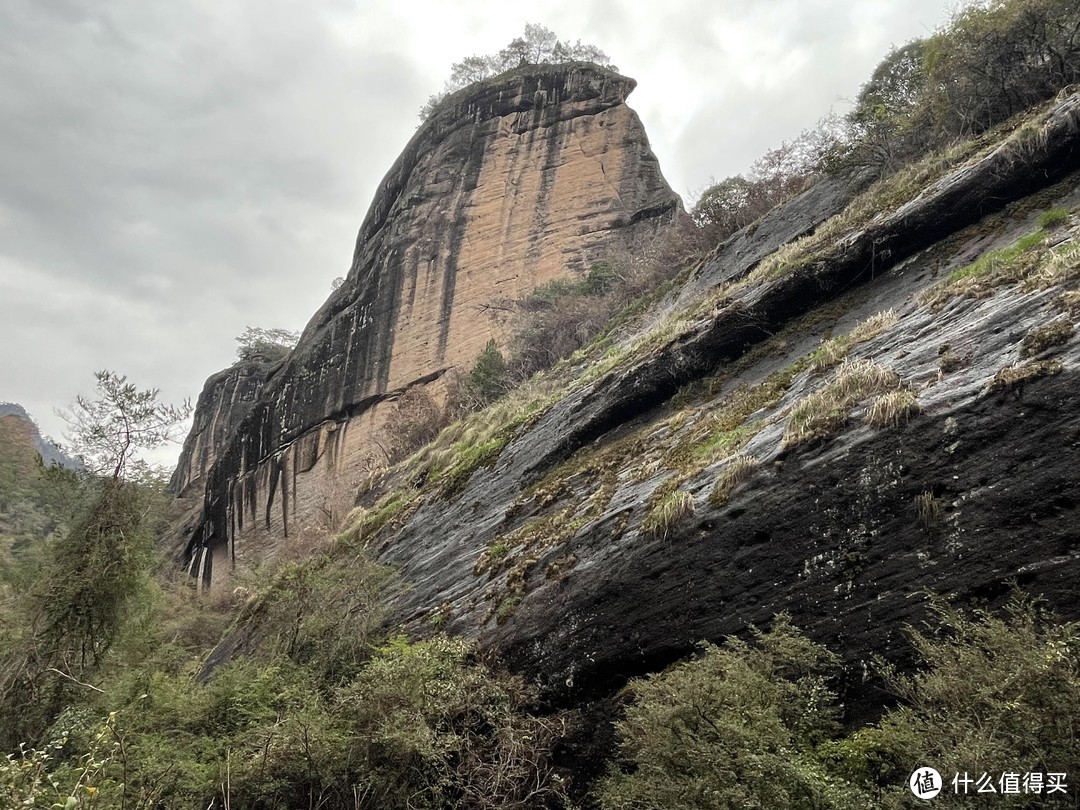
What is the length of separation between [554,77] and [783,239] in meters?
24.8

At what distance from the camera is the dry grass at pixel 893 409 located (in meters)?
5.90

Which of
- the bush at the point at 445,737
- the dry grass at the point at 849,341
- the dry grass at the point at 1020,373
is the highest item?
the dry grass at the point at 849,341

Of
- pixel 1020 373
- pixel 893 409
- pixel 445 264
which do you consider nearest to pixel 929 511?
pixel 893 409

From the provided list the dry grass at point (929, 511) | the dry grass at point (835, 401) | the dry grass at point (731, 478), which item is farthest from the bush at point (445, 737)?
the dry grass at point (929, 511)

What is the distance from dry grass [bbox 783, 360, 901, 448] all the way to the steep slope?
25 mm

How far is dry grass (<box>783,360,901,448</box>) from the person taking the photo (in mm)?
6445

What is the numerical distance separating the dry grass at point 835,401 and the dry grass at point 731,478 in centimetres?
40

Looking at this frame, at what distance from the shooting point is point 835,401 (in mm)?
6680

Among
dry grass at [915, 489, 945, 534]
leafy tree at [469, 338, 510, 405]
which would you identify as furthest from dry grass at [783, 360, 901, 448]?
leafy tree at [469, 338, 510, 405]

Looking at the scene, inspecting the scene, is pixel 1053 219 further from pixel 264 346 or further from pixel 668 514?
pixel 264 346

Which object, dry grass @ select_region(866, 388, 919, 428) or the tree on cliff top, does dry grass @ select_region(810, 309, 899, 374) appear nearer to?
dry grass @ select_region(866, 388, 919, 428)

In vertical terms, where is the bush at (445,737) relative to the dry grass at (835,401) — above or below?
below

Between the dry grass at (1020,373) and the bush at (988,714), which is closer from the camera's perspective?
the bush at (988,714)

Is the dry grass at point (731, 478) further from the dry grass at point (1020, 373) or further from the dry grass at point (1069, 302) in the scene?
Answer: the dry grass at point (1069, 302)
